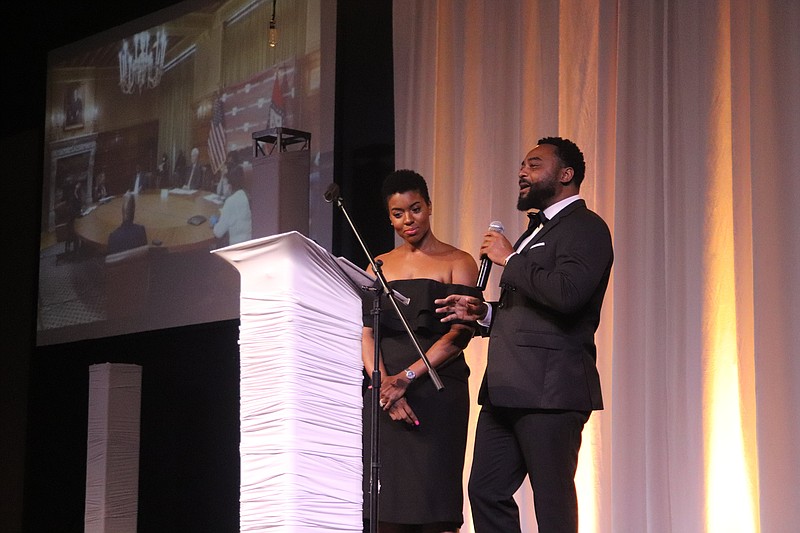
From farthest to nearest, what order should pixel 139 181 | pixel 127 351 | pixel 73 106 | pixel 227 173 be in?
pixel 73 106, pixel 127 351, pixel 139 181, pixel 227 173

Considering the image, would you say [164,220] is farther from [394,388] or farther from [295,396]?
[295,396]

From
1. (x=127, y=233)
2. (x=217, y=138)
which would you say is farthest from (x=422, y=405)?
(x=127, y=233)

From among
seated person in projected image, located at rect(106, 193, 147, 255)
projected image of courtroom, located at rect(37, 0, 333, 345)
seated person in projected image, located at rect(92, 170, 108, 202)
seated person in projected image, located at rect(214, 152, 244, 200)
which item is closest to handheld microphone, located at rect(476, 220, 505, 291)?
projected image of courtroom, located at rect(37, 0, 333, 345)

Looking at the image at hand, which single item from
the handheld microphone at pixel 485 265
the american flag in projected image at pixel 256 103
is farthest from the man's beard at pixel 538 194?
the american flag in projected image at pixel 256 103

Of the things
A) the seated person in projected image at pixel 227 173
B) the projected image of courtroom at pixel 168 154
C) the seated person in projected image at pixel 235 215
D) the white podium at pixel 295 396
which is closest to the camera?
the white podium at pixel 295 396

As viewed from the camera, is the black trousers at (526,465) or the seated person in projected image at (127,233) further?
the seated person in projected image at (127,233)

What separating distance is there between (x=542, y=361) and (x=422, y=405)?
77 cm

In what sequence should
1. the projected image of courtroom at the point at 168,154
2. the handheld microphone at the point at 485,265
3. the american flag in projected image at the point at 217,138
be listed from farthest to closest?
the american flag in projected image at the point at 217,138, the projected image of courtroom at the point at 168,154, the handheld microphone at the point at 485,265

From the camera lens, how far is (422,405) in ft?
12.9

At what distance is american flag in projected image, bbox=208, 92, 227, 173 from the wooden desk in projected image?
0.71ft

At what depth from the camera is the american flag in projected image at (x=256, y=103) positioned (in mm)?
6301

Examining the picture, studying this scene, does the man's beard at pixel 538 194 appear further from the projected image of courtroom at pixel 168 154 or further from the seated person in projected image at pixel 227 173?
the seated person in projected image at pixel 227 173

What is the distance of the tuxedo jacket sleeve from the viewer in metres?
3.26

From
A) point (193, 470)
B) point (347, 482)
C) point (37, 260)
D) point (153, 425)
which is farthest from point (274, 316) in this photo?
point (37, 260)
